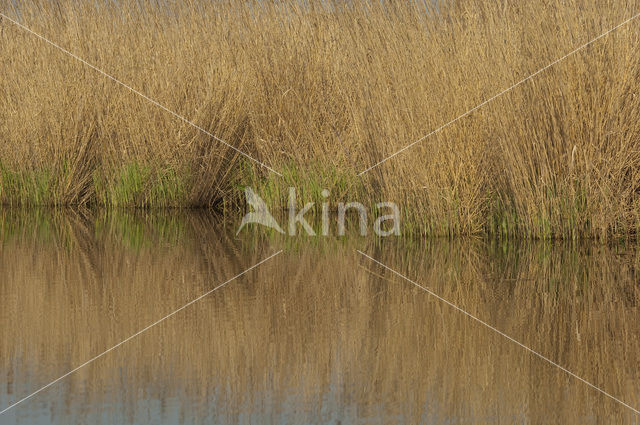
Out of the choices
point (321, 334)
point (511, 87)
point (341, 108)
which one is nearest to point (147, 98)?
point (341, 108)

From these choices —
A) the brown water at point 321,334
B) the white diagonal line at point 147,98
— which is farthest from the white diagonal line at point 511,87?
the white diagonal line at point 147,98

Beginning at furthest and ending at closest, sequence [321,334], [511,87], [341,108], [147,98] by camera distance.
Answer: [147,98] < [341,108] < [511,87] < [321,334]

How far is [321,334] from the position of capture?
13.0 ft

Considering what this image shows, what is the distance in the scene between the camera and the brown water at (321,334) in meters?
3.04

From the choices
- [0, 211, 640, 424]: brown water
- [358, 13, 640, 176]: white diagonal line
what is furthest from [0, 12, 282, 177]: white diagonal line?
[0, 211, 640, 424]: brown water

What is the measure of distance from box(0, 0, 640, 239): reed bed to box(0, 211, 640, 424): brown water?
441 millimetres

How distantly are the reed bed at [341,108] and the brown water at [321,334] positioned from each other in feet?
1.45

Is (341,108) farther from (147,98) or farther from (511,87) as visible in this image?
(511,87)

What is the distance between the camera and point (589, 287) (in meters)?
4.95

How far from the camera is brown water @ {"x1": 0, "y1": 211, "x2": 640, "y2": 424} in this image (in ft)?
9.98

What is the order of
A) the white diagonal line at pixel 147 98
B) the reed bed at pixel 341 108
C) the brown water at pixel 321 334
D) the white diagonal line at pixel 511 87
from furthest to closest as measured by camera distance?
1. the white diagonal line at pixel 147 98
2. the reed bed at pixel 341 108
3. the white diagonal line at pixel 511 87
4. the brown water at pixel 321 334

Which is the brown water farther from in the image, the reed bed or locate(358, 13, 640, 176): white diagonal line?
locate(358, 13, 640, 176): white diagonal line

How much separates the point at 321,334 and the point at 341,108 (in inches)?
170

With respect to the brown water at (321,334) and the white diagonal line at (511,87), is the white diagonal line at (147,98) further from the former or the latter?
the brown water at (321,334)
